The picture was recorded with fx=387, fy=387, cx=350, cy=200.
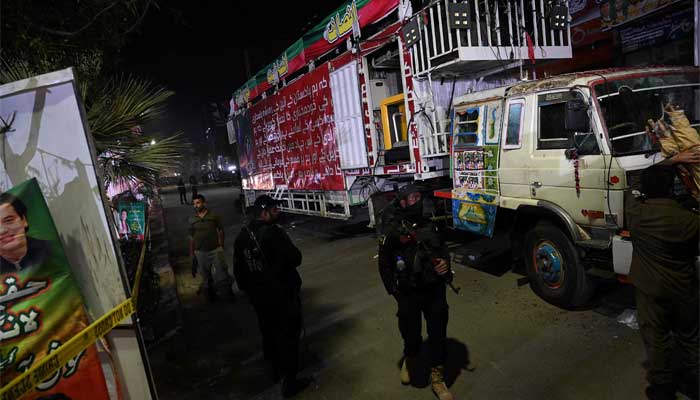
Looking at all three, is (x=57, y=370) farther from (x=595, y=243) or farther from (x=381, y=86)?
(x=381, y=86)

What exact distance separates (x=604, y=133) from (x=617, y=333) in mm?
1850

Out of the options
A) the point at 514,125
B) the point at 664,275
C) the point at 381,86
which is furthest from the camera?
the point at 381,86

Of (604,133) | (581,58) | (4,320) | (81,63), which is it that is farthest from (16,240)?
(581,58)

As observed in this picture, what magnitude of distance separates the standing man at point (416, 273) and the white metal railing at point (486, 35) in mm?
3066

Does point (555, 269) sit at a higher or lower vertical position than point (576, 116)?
lower

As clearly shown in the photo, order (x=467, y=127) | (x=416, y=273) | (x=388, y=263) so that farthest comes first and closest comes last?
(x=467, y=127) → (x=388, y=263) → (x=416, y=273)

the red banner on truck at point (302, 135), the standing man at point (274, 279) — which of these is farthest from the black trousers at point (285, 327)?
the red banner on truck at point (302, 135)

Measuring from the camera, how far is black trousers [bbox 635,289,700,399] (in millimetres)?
2541

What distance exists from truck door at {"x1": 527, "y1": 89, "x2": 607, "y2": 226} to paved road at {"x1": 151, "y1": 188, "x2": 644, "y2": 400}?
1.14 metres

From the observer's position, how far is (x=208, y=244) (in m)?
5.82

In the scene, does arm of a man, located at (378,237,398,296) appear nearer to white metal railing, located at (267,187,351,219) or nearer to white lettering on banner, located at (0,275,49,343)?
white lettering on banner, located at (0,275,49,343)

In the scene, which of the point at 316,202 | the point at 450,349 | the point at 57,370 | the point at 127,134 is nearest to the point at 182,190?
the point at 316,202

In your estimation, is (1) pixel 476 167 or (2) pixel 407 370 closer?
(2) pixel 407 370

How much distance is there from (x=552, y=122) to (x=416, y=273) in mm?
2454
